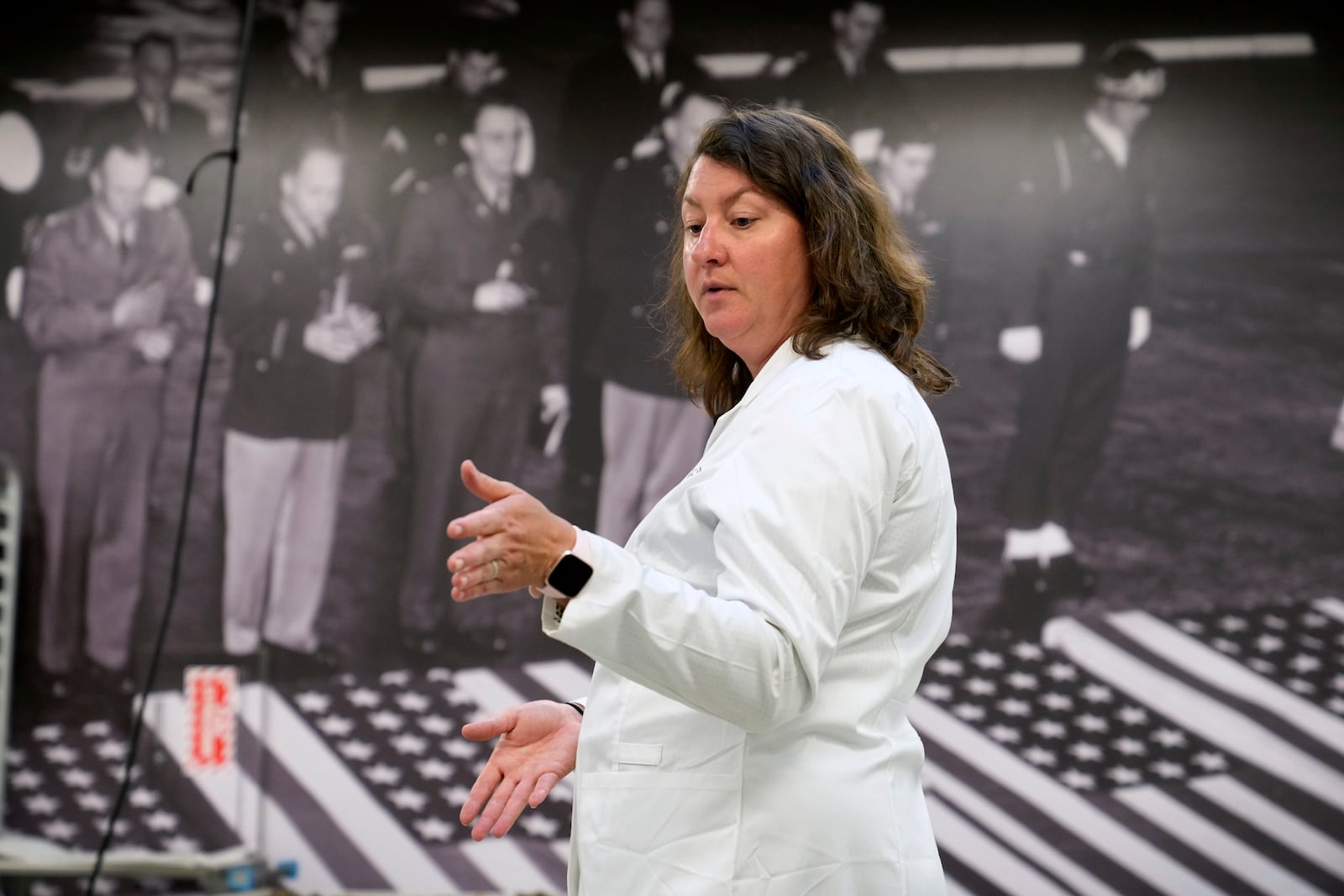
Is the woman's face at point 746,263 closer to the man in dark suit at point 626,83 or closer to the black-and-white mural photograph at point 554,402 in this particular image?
the black-and-white mural photograph at point 554,402

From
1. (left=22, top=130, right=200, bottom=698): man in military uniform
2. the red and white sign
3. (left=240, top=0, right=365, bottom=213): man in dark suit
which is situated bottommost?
the red and white sign

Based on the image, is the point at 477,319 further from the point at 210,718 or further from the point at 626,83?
the point at 210,718

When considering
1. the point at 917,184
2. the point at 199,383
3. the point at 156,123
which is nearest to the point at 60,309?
the point at 156,123

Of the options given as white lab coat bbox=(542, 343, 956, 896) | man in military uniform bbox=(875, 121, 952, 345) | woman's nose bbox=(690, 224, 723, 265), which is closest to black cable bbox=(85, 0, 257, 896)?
woman's nose bbox=(690, 224, 723, 265)

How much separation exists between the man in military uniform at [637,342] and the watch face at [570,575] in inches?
145

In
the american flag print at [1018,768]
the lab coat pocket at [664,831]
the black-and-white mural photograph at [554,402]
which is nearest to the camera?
the lab coat pocket at [664,831]

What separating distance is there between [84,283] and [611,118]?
6.96 feet

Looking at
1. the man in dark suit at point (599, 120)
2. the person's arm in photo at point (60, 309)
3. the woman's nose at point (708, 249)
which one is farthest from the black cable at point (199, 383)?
the woman's nose at point (708, 249)

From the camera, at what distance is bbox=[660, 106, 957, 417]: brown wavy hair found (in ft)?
4.76

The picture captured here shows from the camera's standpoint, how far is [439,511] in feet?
16.1

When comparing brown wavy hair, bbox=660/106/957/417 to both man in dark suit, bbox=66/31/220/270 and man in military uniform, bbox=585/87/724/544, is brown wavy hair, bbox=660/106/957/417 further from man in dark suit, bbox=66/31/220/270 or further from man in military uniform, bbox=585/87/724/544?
man in dark suit, bbox=66/31/220/270

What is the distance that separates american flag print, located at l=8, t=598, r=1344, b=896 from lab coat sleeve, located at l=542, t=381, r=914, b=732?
3620mm

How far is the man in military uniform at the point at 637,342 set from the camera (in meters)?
4.83

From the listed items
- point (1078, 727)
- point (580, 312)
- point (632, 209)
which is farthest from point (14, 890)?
point (1078, 727)
